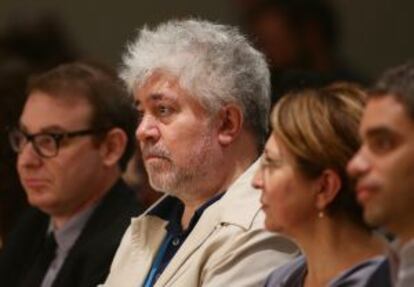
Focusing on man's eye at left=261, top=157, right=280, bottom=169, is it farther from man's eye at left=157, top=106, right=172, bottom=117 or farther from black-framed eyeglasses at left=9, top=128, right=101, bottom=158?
black-framed eyeglasses at left=9, top=128, right=101, bottom=158

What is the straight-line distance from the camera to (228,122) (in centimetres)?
384

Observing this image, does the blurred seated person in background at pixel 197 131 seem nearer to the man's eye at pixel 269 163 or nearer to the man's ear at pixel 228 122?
the man's ear at pixel 228 122

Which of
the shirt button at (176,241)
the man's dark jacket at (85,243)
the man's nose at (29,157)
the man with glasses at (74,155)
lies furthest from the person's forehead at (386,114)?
the man's nose at (29,157)

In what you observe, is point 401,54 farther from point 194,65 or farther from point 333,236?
point 333,236

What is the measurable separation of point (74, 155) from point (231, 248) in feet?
3.03

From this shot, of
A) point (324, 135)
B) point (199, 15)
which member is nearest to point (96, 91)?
point (324, 135)

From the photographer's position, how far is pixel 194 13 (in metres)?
6.37

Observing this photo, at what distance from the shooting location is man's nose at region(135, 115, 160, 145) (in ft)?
12.5

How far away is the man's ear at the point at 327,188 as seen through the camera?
327 cm

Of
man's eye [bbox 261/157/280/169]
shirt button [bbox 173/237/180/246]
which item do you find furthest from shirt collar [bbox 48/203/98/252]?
man's eye [bbox 261/157/280/169]

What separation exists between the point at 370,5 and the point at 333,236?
2.85 m

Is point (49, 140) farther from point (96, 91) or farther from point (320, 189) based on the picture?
point (320, 189)

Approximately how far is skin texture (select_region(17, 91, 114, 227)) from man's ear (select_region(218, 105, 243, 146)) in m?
0.69

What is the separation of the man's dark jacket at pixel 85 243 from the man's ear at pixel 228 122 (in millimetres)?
566
